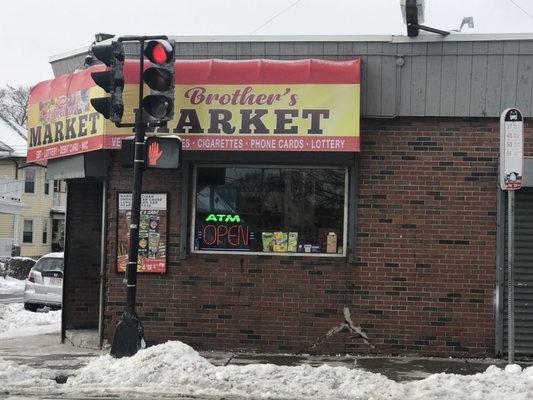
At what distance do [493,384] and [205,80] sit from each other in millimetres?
5502

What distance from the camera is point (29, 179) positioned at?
43.6 metres

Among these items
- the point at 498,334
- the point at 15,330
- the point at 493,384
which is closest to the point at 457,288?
the point at 498,334

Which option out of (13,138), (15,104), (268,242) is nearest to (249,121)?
(268,242)

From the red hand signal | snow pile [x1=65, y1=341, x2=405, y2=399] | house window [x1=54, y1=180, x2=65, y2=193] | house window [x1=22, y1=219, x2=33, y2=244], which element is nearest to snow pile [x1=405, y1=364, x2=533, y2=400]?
snow pile [x1=65, y1=341, x2=405, y2=399]

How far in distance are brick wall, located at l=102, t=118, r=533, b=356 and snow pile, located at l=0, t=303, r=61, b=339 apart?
4068mm

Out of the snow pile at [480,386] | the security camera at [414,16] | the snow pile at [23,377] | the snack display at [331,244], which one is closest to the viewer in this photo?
the snow pile at [480,386]

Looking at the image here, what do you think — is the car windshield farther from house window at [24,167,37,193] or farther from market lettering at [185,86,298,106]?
house window at [24,167,37,193]

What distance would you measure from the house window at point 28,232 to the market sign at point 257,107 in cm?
3658

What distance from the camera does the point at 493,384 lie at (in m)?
7.23

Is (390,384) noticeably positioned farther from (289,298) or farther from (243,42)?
(243,42)

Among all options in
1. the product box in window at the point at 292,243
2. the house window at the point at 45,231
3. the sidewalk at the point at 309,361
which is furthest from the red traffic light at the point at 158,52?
the house window at the point at 45,231

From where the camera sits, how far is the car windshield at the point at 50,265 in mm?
15945

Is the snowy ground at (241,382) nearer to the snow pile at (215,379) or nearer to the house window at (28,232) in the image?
the snow pile at (215,379)

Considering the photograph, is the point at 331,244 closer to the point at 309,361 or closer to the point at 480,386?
the point at 309,361
